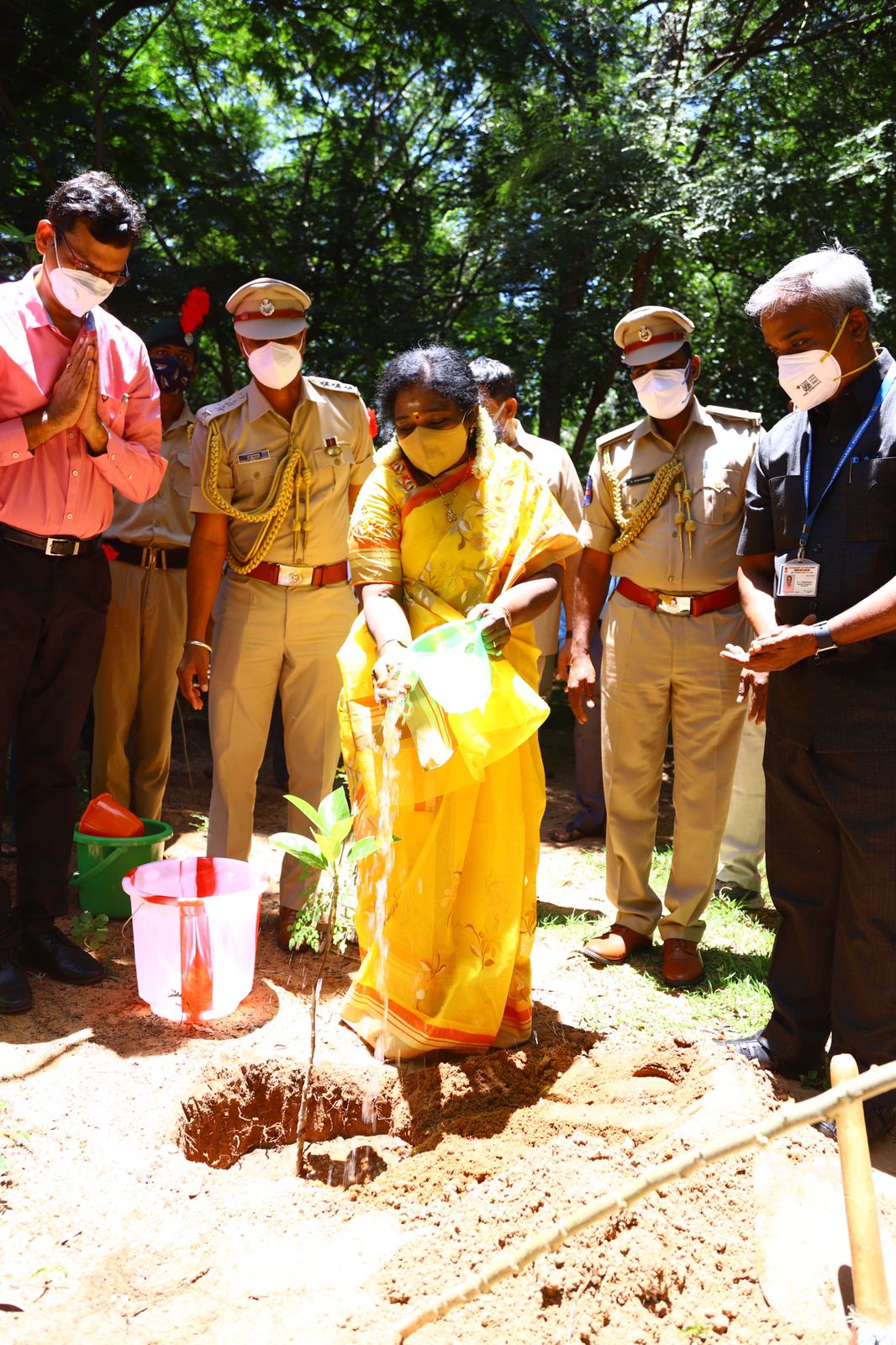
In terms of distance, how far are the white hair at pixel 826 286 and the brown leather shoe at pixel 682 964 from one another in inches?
85.4

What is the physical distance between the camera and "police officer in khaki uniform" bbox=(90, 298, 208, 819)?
4.71 metres

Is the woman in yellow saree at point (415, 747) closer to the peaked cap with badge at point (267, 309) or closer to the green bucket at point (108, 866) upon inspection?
the peaked cap with badge at point (267, 309)

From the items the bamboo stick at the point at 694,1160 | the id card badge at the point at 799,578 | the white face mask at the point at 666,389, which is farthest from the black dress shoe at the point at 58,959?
the white face mask at the point at 666,389

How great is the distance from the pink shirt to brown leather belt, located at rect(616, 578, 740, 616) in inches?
68.2

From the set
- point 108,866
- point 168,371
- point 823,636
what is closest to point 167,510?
point 168,371

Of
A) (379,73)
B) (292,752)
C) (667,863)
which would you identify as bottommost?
(667,863)

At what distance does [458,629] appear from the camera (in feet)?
9.72

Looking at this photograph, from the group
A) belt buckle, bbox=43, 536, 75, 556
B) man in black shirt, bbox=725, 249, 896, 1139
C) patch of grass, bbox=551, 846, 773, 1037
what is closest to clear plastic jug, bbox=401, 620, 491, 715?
man in black shirt, bbox=725, 249, 896, 1139

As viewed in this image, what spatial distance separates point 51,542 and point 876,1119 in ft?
9.21

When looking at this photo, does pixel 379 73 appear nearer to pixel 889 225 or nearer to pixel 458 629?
pixel 889 225

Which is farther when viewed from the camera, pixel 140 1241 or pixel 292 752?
pixel 292 752

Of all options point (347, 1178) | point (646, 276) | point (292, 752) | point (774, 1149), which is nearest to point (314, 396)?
point (292, 752)

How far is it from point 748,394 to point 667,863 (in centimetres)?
467

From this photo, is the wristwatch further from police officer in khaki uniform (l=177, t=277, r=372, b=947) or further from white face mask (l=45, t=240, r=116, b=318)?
white face mask (l=45, t=240, r=116, b=318)
